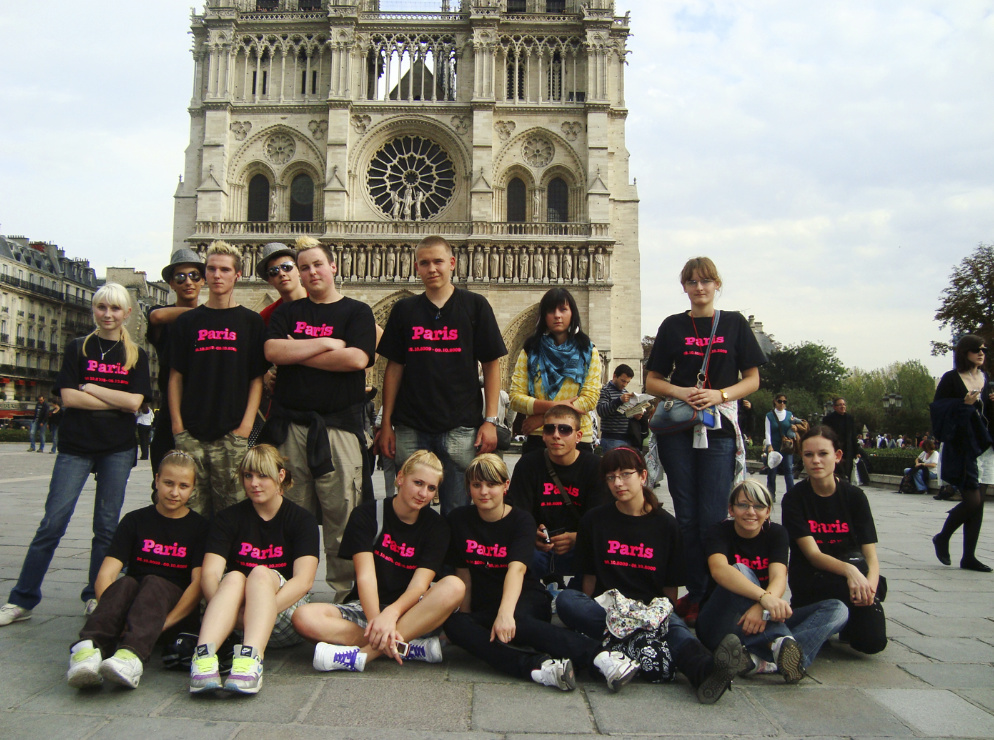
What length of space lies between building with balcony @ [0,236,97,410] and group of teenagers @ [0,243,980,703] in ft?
124

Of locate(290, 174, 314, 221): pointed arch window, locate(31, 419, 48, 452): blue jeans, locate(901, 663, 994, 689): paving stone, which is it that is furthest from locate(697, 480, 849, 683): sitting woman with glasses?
locate(290, 174, 314, 221): pointed arch window

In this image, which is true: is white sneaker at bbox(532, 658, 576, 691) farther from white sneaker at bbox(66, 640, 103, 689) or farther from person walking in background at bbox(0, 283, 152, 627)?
person walking in background at bbox(0, 283, 152, 627)

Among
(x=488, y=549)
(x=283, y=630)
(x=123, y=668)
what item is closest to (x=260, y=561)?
(x=283, y=630)

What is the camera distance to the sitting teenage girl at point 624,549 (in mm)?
3449

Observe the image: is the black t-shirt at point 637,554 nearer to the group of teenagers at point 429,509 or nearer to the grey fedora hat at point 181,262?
the group of teenagers at point 429,509

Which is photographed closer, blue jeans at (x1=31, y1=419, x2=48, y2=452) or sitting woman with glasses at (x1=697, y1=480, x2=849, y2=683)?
sitting woman with glasses at (x1=697, y1=480, x2=849, y2=683)

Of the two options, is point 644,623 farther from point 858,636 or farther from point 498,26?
point 498,26

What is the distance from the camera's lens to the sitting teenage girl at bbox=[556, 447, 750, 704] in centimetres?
345

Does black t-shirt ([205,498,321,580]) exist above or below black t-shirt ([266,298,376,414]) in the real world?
below

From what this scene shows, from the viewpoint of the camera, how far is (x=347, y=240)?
2634 centimetres

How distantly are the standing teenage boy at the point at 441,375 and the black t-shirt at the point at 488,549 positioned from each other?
1.86 feet

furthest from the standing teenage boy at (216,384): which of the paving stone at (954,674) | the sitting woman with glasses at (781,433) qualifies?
the sitting woman with glasses at (781,433)

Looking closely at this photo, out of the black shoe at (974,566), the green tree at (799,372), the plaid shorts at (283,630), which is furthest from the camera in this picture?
the green tree at (799,372)

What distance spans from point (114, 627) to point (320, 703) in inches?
37.6
